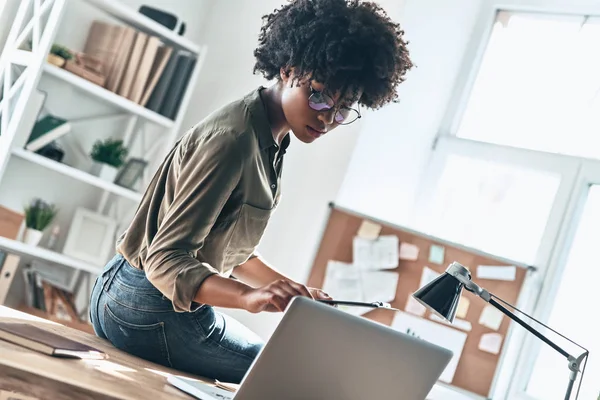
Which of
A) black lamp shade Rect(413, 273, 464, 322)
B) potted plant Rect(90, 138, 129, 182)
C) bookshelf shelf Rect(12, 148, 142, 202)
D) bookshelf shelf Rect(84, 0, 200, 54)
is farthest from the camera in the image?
potted plant Rect(90, 138, 129, 182)

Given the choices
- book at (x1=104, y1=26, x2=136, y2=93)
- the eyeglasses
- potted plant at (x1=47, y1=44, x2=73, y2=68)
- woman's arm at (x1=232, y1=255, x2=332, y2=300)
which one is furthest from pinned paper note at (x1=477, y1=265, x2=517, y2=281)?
potted plant at (x1=47, y1=44, x2=73, y2=68)

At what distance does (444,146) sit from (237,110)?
1.72 m

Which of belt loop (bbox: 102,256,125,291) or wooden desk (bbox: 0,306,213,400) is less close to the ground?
belt loop (bbox: 102,256,125,291)

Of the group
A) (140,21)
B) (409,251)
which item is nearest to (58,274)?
(140,21)

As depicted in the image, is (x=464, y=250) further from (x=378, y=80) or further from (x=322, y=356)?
(x=322, y=356)

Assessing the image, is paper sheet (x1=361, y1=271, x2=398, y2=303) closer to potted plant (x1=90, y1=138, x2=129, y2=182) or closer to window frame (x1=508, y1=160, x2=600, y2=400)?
window frame (x1=508, y1=160, x2=600, y2=400)

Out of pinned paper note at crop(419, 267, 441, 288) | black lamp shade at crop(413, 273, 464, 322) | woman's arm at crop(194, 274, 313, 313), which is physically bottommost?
woman's arm at crop(194, 274, 313, 313)

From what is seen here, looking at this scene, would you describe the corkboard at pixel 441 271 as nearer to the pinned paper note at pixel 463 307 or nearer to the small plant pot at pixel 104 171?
the pinned paper note at pixel 463 307

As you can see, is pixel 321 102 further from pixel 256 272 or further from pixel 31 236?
pixel 31 236

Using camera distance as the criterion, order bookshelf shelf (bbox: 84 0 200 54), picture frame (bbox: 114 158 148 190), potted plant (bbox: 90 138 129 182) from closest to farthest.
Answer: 1. bookshelf shelf (bbox: 84 0 200 54)
2. potted plant (bbox: 90 138 129 182)
3. picture frame (bbox: 114 158 148 190)

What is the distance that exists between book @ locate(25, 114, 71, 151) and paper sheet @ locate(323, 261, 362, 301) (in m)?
1.21

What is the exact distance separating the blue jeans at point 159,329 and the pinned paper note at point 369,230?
1223 millimetres

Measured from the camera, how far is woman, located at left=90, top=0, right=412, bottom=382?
4.92 ft

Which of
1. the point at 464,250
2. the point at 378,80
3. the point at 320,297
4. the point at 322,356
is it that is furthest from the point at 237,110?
the point at 464,250
